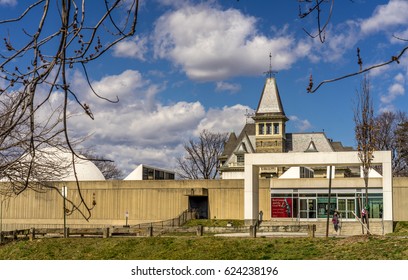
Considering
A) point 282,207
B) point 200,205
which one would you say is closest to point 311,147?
A: point 200,205

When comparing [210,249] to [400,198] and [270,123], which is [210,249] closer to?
[400,198]

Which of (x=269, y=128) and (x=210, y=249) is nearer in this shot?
(x=210, y=249)

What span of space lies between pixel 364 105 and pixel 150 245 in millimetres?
12951

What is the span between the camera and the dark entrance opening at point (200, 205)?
46406 mm

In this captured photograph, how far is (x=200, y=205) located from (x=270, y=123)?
37.8 m

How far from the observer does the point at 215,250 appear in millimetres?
20188

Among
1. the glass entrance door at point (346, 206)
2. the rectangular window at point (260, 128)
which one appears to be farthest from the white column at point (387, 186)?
the rectangular window at point (260, 128)

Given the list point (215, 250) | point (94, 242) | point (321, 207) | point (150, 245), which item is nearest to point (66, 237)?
point (94, 242)

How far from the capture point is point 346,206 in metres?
42.3

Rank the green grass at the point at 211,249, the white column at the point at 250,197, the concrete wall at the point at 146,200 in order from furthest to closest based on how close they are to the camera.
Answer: the concrete wall at the point at 146,200 → the white column at the point at 250,197 → the green grass at the point at 211,249

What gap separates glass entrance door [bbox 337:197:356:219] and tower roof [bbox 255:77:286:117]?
40.0 meters

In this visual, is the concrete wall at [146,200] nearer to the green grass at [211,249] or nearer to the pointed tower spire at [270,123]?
the green grass at [211,249]

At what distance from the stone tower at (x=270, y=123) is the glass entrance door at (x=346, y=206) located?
3811cm

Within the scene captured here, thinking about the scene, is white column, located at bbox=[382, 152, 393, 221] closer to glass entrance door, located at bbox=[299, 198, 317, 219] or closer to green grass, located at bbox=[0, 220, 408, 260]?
glass entrance door, located at bbox=[299, 198, 317, 219]
